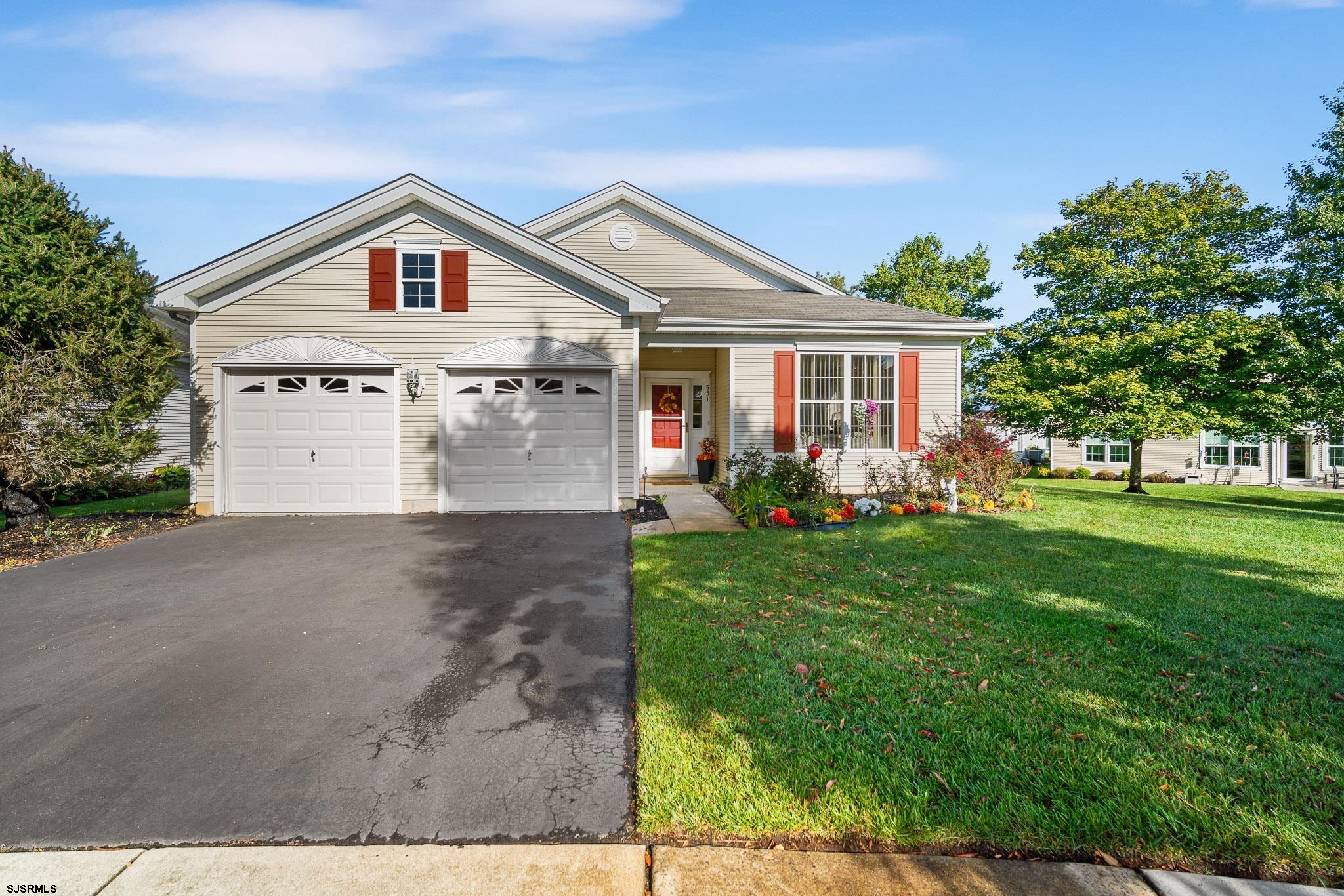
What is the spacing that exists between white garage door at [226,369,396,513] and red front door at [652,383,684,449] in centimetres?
623

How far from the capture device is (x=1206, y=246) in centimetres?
1578

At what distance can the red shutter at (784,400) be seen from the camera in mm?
11625

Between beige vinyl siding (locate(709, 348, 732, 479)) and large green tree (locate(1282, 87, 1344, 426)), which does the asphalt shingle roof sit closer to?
beige vinyl siding (locate(709, 348, 732, 479))

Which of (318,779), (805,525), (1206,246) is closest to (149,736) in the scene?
(318,779)

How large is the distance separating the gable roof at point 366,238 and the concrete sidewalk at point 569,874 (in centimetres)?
837

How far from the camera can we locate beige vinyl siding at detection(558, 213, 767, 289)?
14.3 metres

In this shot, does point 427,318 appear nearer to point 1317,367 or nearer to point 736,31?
point 736,31

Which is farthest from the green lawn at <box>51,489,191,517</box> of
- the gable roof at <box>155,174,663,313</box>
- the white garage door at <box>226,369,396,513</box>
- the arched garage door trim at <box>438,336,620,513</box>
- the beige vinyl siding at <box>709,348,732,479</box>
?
the beige vinyl siding at <box>709,348,732,479</box>

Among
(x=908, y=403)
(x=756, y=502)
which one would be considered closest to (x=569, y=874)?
(x=756, y=502)

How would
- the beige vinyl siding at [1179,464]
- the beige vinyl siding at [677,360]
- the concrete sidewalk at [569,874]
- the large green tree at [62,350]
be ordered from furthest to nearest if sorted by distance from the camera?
the beige vinyl siding at [1179,464] → the beige vinyl siding at [677,360] → the large green tree at [62,350] → the concrete sidewalk at [569,874]

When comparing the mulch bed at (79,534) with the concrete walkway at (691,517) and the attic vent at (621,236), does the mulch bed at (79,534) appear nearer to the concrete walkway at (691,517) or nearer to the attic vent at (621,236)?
the concrete walkway at (691,517)

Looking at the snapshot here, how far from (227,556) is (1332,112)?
2404 cm

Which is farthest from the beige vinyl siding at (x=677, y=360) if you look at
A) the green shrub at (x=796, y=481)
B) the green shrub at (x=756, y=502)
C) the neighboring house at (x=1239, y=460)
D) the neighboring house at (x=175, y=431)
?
the neighboring house at (x=1239, y=460)

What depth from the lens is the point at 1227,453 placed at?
897 inches
